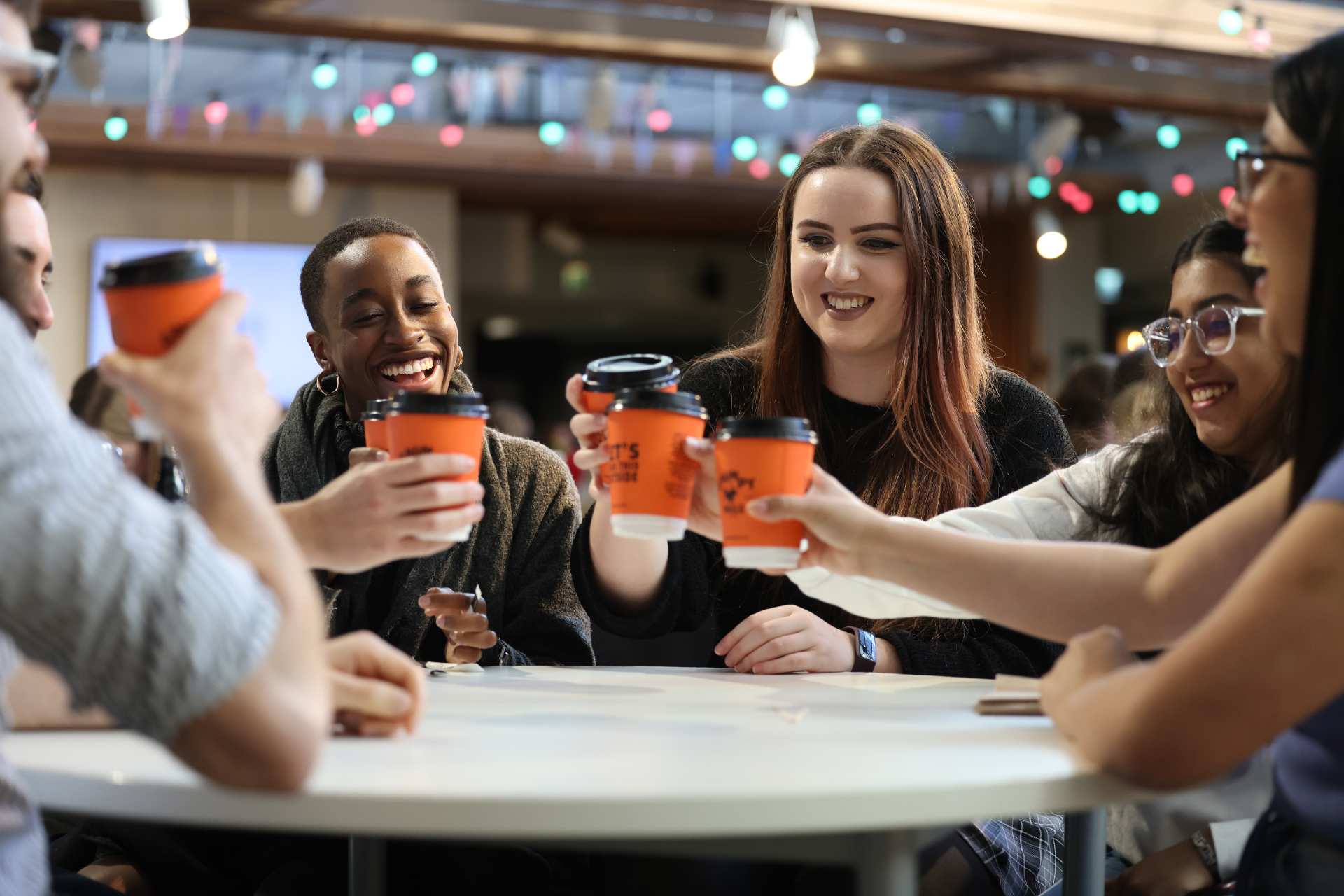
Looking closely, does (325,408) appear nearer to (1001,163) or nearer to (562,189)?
(562,189)

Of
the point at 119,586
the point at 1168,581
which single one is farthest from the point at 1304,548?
the point at 119,586

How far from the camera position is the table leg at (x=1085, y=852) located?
155cm

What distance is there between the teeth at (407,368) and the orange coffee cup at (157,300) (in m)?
1.16

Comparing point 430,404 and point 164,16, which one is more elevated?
point 164,16

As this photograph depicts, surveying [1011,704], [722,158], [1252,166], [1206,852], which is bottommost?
[1206,852]

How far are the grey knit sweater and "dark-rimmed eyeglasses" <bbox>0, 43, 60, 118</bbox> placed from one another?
1206mm

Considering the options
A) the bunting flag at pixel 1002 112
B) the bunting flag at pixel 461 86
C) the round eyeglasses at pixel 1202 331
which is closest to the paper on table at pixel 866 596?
the round eyeglasses at pixel 1202 331

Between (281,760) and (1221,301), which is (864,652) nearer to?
Answer: (1221,301)

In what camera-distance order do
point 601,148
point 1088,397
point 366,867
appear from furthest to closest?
1. point 601,148
2. point 1088,397
3. point 366,867

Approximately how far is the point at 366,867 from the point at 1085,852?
0.84 metres

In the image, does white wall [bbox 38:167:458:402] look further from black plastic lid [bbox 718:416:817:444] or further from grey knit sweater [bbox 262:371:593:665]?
black plastic lid [bbox 718:416:817:444]

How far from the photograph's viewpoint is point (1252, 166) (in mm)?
1267

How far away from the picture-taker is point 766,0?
5.14m

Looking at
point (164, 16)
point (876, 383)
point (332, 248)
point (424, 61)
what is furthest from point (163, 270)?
point (424, 61)
